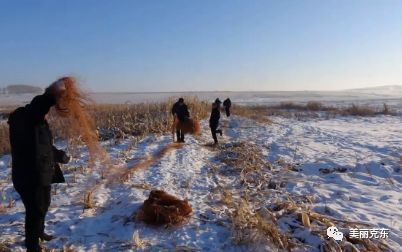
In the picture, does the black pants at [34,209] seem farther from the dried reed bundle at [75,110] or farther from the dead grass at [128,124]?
the dead grass at [128,124]

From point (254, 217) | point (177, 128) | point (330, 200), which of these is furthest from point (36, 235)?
point (177, 128)

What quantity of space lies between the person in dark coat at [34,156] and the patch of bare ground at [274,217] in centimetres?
245

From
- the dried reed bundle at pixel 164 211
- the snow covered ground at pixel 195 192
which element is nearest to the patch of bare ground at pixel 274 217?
the snow covered ground at pixel 195 192

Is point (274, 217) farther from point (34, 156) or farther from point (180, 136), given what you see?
point (180, 136)

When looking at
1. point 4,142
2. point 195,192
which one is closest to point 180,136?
point 4,142

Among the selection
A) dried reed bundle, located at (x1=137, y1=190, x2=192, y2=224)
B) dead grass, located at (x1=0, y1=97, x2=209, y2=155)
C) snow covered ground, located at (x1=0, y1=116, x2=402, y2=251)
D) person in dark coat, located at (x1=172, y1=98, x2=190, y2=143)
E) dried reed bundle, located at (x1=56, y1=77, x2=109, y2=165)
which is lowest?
snow covered ground, located at (x1=0, y1=116, x2=402, y2=251)

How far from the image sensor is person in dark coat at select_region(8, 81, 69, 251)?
179 inches

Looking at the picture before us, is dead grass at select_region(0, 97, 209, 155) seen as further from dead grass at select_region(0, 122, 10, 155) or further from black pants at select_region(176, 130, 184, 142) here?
black pants at select_region(176, 130, 184, 142)

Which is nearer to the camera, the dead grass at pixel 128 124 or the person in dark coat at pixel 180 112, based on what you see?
the person in dark coat at pixel 180 112

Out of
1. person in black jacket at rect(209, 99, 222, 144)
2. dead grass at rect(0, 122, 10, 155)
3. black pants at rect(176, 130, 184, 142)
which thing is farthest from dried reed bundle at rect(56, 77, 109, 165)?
person in black jacket at rect(209, 99, 222, 144)

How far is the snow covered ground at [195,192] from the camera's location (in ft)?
18.3

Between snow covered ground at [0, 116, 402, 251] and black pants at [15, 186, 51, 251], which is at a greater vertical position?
black pants at [15, 186, 51, 251]

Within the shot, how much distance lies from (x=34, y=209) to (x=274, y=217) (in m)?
3.23

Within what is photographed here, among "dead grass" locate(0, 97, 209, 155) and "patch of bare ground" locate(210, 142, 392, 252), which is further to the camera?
"dead grass" locate(0, 97, 209, 155)
